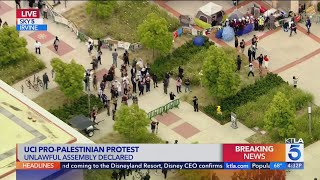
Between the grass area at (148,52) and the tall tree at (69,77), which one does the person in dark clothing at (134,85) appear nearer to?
the tall tree at (69,77)

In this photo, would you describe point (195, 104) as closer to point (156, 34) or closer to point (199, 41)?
point (156, 34)

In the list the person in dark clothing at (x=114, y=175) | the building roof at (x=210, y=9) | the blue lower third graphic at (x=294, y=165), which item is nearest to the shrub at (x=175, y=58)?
the building roof at (x=210, y=9)

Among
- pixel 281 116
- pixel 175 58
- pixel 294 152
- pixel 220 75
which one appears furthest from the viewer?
pixel 175 58

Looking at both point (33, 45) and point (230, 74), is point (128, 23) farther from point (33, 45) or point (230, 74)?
point (230, 74)

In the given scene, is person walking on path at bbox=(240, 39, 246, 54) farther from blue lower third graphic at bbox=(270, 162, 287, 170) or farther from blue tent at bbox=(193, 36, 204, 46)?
blue lower third graphic at bbox=(270, 162, 287, 170)

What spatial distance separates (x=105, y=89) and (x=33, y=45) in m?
8.90

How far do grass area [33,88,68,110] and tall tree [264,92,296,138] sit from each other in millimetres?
15563

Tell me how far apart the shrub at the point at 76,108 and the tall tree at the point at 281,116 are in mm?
12792

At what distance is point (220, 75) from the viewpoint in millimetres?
94188

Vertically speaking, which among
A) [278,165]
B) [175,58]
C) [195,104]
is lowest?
[278,165]

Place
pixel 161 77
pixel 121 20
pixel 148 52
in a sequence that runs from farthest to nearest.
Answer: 1. pixel 121 20
2. pixel 148 52
3. pixel 161 77

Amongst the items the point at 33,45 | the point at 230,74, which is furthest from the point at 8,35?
the point at 230,74

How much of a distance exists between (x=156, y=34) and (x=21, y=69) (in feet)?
34.3

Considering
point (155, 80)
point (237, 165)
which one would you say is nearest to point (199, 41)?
point (155, 80)
